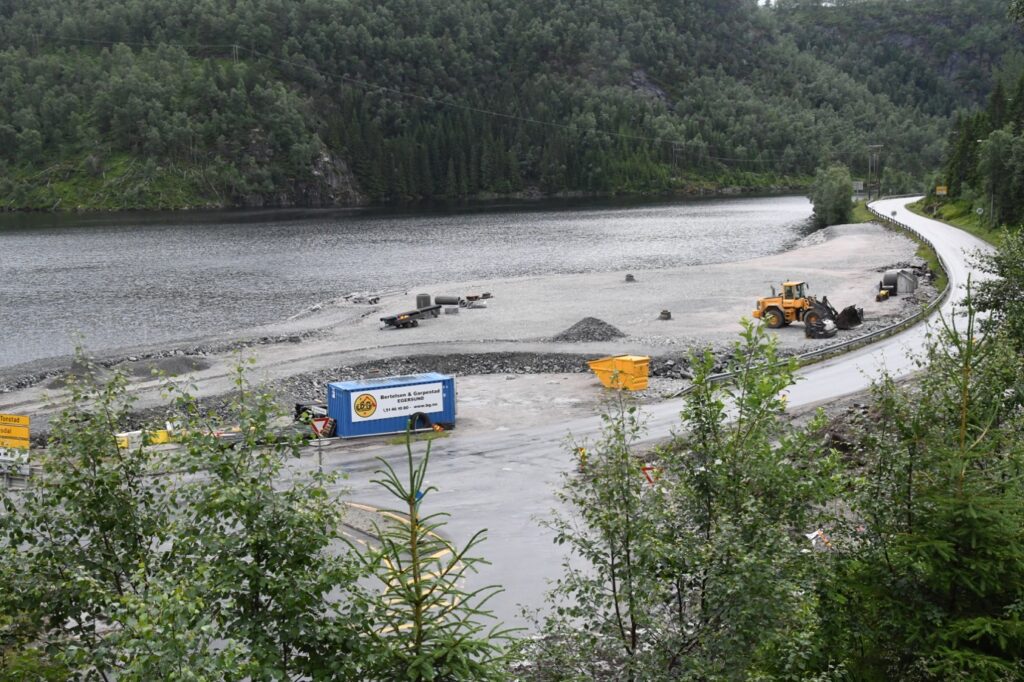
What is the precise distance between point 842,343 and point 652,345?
31.5ft

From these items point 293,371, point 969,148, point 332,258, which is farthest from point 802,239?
point 293,371

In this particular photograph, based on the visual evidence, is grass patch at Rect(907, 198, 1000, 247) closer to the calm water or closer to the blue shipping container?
the calm water

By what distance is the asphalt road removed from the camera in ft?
75.9

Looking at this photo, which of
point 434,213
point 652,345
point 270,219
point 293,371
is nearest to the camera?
point 293,371

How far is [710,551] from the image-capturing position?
10789 mm

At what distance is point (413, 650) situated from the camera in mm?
9734

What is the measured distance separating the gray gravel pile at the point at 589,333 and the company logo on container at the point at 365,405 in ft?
63.9

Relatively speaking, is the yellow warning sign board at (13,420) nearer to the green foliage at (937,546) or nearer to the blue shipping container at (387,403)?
the blue shipping container at (387,403)

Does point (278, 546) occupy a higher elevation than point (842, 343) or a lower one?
higher

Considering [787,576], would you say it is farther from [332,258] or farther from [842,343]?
[332,258]

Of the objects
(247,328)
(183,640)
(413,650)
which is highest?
(183,640)

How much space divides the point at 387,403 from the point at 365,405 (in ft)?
2.83

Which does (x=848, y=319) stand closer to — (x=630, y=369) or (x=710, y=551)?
(x=630, y=369)

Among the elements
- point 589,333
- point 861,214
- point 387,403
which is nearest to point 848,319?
point 589,333
